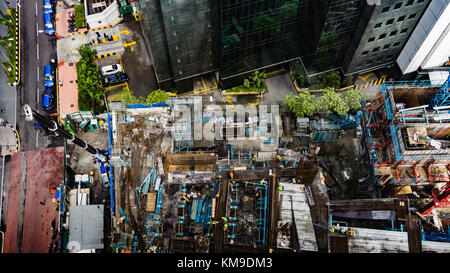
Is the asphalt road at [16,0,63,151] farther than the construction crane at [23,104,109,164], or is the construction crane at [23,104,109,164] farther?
the asphalt road at [16,0,63,151]

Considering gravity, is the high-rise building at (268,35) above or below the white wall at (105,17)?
below

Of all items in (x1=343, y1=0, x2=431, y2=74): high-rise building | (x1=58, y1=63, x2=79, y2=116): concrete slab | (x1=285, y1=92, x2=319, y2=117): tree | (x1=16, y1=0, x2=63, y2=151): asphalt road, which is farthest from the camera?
(x1=58, y1=63, x2=79, y2=116): concrete slab

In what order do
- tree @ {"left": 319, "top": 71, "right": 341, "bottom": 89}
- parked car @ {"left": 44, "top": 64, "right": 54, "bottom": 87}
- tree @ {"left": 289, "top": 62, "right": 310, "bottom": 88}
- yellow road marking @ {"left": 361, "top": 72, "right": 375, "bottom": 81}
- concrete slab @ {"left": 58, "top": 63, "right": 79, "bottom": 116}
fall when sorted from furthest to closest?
yellow road marking @ {"left": 361, "top": 72, "right": 375, "bottom": 81} → parked car @ {"left": 44, "top": 64, "right": 54, "bottom": 87} → tree @ {"left": 289, "top": 62, "right": 310, "bottom": 88} → concrete slab @ {"left": 58, "top": 63, "right": 79, "bottom": 116} → tree @ {"left": 319, "top": 71, "right": 341, "bottom": 89}

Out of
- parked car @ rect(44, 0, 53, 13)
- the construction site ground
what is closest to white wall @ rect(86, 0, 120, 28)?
parked car @ rect(44, 0, 53, 13)

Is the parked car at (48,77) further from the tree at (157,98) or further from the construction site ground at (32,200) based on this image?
the tree at (157,98)

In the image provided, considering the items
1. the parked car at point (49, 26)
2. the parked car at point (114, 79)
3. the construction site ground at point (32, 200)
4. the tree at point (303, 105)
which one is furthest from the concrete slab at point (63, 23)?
the tree at point (303, 105)

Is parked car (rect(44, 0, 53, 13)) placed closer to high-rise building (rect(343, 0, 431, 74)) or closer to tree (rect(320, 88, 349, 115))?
tree (rect(320, 88, 349, 115))

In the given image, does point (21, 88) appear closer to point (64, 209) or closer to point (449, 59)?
point (64, 209)

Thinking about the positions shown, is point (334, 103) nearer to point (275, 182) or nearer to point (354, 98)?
point (354, 98)
